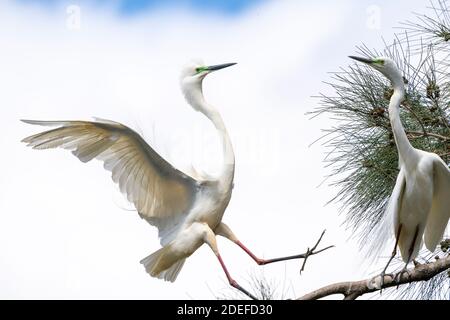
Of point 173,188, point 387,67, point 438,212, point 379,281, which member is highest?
point 387,67

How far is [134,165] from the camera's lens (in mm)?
3697

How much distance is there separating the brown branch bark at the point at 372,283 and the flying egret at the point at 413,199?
0.27m

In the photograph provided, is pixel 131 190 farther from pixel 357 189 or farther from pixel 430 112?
pixel 430 112

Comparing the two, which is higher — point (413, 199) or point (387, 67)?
point (387, 67)

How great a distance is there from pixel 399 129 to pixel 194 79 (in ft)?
2.72

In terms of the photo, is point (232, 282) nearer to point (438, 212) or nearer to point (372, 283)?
A: point (372, 283)

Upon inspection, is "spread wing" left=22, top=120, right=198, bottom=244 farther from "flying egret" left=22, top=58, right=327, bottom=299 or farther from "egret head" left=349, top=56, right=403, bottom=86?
"egret head" left=349, top=56, right=403, bottom=86

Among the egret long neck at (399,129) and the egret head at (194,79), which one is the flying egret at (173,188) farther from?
the egret long neck at (399,129)

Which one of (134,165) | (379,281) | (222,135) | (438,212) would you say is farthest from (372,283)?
(134,165)

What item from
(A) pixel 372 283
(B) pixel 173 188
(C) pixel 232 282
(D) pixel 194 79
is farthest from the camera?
(D) pixel 194 79
